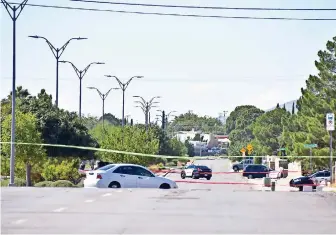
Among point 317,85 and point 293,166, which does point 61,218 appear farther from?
point 293,166

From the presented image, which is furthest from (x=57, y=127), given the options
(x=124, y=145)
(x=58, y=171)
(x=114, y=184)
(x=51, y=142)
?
(x=114, y=184)

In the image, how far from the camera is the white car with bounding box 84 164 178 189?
3344 centimetres

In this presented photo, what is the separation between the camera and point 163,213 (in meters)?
18.2

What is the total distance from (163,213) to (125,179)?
1552 centimetres

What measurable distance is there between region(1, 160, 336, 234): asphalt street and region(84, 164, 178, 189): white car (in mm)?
8144

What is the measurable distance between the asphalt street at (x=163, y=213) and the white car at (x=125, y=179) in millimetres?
8144

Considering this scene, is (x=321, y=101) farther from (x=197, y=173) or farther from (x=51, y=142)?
(x=51, y=142)

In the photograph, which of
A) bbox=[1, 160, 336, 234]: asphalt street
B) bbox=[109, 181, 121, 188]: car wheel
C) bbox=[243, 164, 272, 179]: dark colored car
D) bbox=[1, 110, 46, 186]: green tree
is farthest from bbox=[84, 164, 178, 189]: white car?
bbox=[243, 164, 272, 179]: dark colored car

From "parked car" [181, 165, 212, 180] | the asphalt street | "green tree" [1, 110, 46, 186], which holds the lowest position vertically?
"parked car" [181, 165, 212, 180]

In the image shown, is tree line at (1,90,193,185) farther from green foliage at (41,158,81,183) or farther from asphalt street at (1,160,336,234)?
asphalt street at (1,160,336,234)

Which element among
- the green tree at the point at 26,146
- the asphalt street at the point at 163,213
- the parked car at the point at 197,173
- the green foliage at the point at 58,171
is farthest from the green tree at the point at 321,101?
the asphalt street at the point at 163,213

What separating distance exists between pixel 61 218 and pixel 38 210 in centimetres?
185

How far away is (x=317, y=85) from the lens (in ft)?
238

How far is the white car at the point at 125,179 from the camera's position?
33.4m
